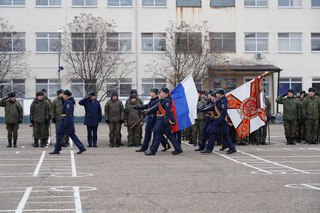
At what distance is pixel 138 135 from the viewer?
23.5 meters

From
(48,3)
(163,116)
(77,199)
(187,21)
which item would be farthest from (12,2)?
(77,199)

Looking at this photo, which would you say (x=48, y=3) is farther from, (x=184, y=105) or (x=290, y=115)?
(x=184, y=105)

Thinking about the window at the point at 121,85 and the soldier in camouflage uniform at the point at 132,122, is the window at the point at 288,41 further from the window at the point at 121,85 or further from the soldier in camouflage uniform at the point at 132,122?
the soldier in camouflage uniform at the point at 132,122

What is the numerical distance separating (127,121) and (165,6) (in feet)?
99.0

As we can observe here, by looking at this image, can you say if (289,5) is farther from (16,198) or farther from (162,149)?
(16,198)

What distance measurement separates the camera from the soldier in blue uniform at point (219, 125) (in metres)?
19.5

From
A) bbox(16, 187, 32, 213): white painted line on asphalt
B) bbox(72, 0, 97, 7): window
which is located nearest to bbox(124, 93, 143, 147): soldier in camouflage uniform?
bbox(16, 187, 32, 213): white painted line on asphalt

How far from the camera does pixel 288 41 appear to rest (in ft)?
177

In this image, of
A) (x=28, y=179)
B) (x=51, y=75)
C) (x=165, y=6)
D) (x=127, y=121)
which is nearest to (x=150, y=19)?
(x=165, y=6)

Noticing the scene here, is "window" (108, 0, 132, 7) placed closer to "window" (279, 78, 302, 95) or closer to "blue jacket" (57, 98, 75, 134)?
"window" (279, 78, 302, 95)

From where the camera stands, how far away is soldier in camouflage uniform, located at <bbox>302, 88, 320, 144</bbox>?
24047 mm

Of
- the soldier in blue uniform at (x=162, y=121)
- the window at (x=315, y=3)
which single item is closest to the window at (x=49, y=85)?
the window at (x=315, y=3)

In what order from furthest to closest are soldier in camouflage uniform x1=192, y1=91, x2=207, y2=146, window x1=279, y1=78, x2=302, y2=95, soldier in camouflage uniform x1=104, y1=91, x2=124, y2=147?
window x1=279, y1=78, x2=302, y2=95
soldier in camouflage uniform x1=192, y1=91, x2=207, y2=146
soldier in camouflage uniform x1=104, y1=91, x2=124, y2=147

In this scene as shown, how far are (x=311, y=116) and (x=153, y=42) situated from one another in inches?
1161
